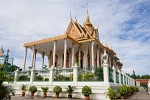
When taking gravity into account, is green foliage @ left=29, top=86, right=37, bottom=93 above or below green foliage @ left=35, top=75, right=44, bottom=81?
below

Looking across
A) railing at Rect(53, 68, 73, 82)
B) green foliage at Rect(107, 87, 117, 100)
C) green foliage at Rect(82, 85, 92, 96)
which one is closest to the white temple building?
railing at Rect(53, 68, 73, 82)

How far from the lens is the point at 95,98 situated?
427 inches

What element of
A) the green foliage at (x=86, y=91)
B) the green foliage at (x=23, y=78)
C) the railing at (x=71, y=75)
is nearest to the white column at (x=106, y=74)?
the railing at (x=71, y=75)

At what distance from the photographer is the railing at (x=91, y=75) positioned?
11.2 meters

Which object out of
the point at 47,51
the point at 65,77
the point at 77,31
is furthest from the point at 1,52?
the point at 65,77

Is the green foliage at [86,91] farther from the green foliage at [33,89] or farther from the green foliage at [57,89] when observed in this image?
the green foliage at [33,89]

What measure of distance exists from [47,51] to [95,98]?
15.0m

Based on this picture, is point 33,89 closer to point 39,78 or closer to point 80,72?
point 39,78

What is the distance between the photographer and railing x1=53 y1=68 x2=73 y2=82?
12.3 m

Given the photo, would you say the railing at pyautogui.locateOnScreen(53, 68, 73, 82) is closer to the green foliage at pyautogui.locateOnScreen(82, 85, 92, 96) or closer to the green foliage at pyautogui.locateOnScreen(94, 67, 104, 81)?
the green foliage at pyautogui.locateOnScreen(82, 85, 92, 96)

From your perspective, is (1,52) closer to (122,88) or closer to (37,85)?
(37,85)

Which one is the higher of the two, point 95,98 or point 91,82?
point 91,82

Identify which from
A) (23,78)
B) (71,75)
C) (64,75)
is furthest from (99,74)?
(23,78)

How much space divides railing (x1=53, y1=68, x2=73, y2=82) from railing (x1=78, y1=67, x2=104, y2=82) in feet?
2.19
